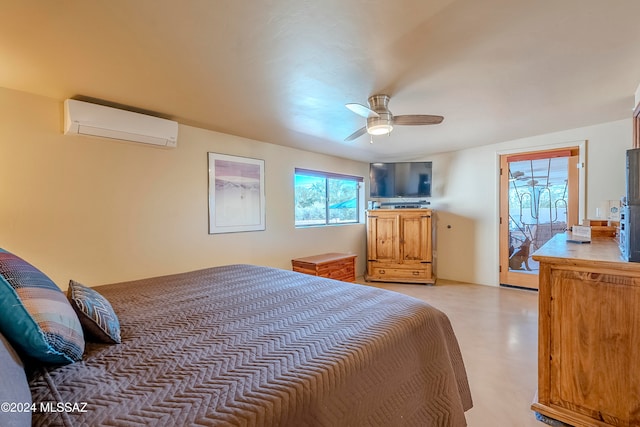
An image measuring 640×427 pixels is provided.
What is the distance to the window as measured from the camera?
4.56 metres

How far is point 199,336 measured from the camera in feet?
3.87

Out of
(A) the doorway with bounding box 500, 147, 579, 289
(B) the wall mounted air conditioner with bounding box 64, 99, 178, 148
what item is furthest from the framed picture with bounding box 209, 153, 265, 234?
(A) the doorway with bounding box 500, 147, 579, 289

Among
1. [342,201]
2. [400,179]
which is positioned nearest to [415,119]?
[400,179]

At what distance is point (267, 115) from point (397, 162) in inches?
120

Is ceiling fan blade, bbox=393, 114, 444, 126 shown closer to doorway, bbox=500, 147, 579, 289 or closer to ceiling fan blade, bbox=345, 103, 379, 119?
ceiling fan blade, bbox=345, 103, 379, 119

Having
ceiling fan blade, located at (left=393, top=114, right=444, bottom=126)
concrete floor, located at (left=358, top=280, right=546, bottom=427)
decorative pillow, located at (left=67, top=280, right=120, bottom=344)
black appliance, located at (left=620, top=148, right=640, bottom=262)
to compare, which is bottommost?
concrete floor, located at (left=358, top=280, right=546, bottom=427)

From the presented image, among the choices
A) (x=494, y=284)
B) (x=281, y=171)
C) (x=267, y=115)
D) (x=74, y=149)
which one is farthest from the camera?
(x=494, y=284)

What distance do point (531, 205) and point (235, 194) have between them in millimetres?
4163

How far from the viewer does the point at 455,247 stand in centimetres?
504

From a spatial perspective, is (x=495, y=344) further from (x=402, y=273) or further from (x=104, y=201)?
(x=104, y=201)

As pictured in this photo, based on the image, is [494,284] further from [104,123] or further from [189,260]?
[104,123]

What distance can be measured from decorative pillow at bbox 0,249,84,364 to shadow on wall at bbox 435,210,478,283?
5067mm

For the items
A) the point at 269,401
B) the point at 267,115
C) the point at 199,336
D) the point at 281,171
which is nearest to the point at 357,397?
the point at 269,401

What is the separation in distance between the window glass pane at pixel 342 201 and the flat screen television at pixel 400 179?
Answer: 1.17 feet
